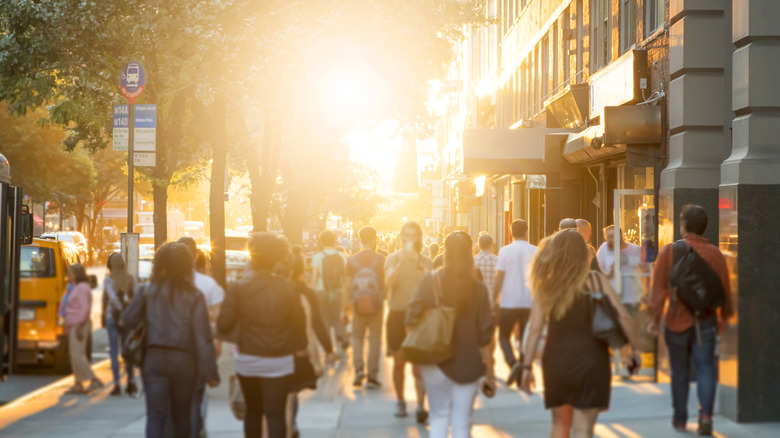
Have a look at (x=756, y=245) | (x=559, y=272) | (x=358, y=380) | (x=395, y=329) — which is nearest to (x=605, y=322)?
(x=559, y=272)

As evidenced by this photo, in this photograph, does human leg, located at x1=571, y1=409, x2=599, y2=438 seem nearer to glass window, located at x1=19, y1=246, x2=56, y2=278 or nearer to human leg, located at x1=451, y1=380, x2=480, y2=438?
human leg, located at x1=451, y1=380, x2=480, y2=438

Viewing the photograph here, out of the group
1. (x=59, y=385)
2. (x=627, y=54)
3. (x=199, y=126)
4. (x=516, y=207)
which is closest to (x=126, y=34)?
(x=199, y=126)

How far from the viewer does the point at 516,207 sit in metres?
32.7

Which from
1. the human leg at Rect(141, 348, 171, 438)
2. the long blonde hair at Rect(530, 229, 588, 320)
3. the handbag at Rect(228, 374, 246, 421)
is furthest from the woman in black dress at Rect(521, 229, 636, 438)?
the human leg at Rect(141, 348, 171, 438)

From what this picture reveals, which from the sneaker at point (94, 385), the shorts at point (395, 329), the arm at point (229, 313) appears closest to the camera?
the arm at point (229, 313)

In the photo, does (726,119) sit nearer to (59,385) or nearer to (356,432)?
(356,432)

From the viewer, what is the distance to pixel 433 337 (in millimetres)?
6480

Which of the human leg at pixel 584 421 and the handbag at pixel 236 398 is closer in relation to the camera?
the human leg at pixel 584 421

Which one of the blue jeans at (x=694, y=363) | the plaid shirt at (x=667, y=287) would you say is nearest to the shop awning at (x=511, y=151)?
the plaid shirt at (x=667, y=287)

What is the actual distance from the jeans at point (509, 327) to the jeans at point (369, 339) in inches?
31.6

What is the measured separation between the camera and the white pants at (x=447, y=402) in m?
6.59

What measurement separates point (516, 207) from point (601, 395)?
26694mm

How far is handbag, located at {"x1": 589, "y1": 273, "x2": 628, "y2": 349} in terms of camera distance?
613 centimetres

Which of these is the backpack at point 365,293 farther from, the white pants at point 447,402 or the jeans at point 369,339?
the white pants at point 447,402
